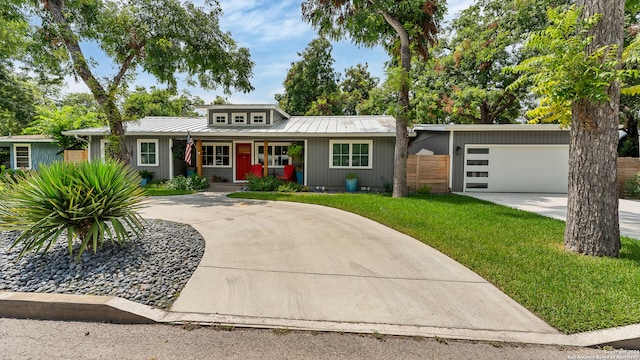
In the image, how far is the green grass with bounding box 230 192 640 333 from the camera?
9.61ft

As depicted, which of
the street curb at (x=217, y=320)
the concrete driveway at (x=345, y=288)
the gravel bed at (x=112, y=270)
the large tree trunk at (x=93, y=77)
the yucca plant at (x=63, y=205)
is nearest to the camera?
the street curb at (x=217, y=320)

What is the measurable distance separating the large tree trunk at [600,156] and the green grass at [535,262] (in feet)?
1.19

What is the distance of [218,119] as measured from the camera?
590 inches

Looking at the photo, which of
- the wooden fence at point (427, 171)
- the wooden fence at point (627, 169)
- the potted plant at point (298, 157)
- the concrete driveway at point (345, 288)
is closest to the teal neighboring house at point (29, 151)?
the potted plant at point (298, 157)

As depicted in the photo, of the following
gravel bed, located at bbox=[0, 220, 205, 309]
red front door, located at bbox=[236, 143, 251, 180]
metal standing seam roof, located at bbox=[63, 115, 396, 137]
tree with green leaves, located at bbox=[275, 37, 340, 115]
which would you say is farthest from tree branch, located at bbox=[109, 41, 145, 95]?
tree with green leaves, located at bbox=[275, 37, 340, 115]

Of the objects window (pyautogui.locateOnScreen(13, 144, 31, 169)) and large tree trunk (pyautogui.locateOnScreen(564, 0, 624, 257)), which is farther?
window (pyautogui.locateOnScreen(13, 144, 31, 169))

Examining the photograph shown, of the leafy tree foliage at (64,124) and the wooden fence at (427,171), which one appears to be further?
the leafy tree foliage at (64,124)

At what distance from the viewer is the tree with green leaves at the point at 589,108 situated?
4.15 metres

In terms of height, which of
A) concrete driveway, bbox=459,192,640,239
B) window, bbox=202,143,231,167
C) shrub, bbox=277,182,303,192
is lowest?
concrete driveway, bbox=459,192,640,239

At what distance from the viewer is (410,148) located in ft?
46.3

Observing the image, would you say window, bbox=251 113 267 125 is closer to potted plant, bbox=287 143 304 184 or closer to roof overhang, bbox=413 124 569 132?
potted plant, bbox=287 143 304 184

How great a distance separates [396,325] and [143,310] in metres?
2.49

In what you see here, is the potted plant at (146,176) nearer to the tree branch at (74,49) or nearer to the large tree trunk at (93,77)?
the large tree trunk at (93,77)

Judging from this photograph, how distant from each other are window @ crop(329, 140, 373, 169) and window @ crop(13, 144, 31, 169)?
1944 cm
